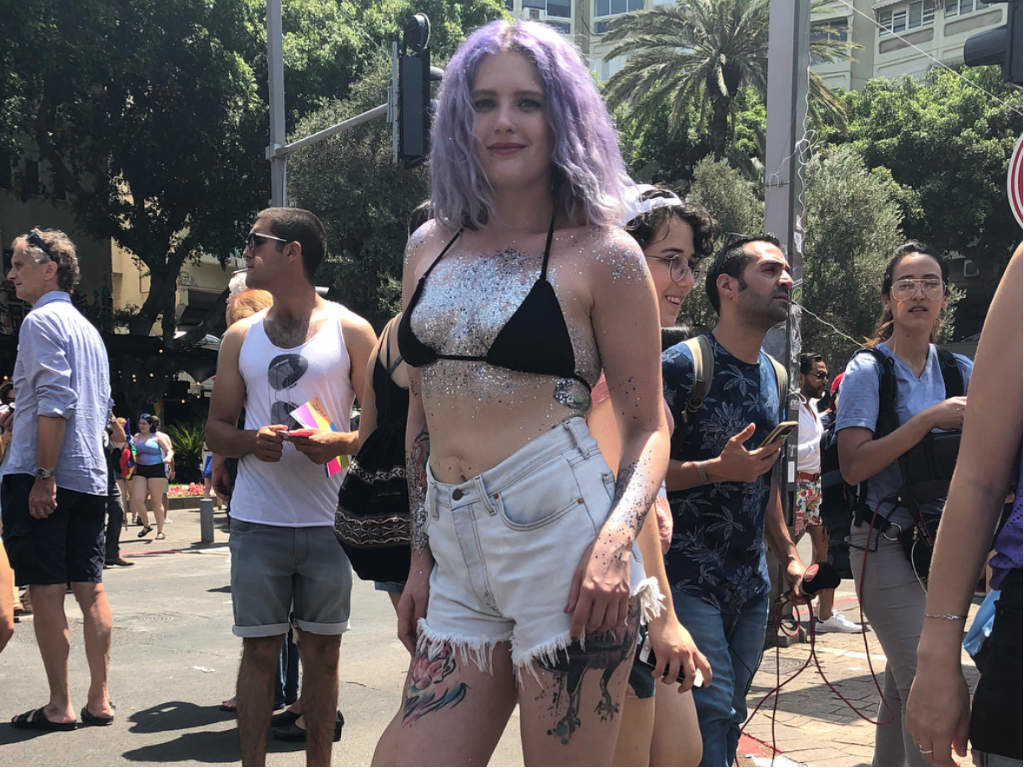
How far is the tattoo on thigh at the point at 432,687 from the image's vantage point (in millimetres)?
2320

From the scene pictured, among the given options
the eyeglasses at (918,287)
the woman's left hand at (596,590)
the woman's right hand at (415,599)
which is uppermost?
Result: the eyeglasses at (918,287)

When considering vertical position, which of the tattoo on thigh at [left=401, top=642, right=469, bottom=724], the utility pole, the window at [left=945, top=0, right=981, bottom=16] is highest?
the window at [left=945, top=0, right=981, bottom=16]

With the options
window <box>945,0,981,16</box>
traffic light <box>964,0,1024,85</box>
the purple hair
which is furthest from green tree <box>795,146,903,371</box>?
the purple hair

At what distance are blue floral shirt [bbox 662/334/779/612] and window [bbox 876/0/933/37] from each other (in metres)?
53.6

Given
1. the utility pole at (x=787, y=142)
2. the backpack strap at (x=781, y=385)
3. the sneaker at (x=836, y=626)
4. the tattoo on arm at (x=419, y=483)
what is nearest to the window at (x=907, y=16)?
the sneaker at (x=836, y=626)

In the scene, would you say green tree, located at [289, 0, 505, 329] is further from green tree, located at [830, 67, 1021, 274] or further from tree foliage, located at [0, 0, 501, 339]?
green tree, located at [830, 67, 1021, 274]

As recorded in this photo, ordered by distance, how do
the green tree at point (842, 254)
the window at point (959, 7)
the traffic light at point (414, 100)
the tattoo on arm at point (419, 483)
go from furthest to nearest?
the window at point (959, 7) < the green tree at point (842, 254) < the traffic light at point (414, 100) < the tattoo on arm at point (419, 483)

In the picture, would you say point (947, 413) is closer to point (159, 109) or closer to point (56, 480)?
point (56, 480)

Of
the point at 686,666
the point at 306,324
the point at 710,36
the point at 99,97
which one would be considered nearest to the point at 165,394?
the point at 99,97

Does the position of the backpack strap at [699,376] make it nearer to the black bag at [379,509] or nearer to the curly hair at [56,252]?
the black bag at [379,509]

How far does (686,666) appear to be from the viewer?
2.57 meters

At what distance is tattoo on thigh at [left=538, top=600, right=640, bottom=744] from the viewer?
7.39 feet

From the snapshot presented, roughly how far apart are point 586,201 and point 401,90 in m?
7.61

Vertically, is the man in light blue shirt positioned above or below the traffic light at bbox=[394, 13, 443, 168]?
below
